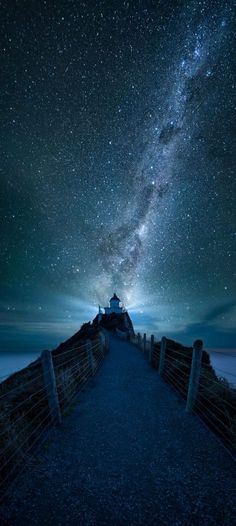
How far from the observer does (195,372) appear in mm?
4332

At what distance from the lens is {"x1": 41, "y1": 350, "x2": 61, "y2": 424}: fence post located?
394 cm

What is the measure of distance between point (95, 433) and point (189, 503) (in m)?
1.94

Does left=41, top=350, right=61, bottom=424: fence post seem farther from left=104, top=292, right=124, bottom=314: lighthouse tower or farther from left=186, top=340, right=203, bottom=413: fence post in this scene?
left=104, top=292, right=124, bottom=314: lighthouse tower

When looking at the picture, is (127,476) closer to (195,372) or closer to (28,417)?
(195,372)

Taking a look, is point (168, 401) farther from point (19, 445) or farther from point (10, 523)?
point (10, 523)

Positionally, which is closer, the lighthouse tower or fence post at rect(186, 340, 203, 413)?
fence post at rect(186, 340, 203, 413)

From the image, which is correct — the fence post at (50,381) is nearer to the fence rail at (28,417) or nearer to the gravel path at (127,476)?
the fence rail at (28,417)

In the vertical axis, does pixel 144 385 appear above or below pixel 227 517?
below

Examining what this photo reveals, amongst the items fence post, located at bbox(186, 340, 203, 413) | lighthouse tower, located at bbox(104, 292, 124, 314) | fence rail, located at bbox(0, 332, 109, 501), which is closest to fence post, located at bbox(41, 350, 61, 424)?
fence rail, located at bbox(0, 332, 109, 501)

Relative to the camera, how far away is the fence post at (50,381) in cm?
394

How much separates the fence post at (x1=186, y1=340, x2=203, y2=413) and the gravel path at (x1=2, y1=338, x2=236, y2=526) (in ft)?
0.94

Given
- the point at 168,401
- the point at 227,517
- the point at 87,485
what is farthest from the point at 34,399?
the point at 227,517

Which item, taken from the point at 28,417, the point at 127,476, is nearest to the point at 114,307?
the point at 28,417

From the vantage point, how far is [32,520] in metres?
2.11
